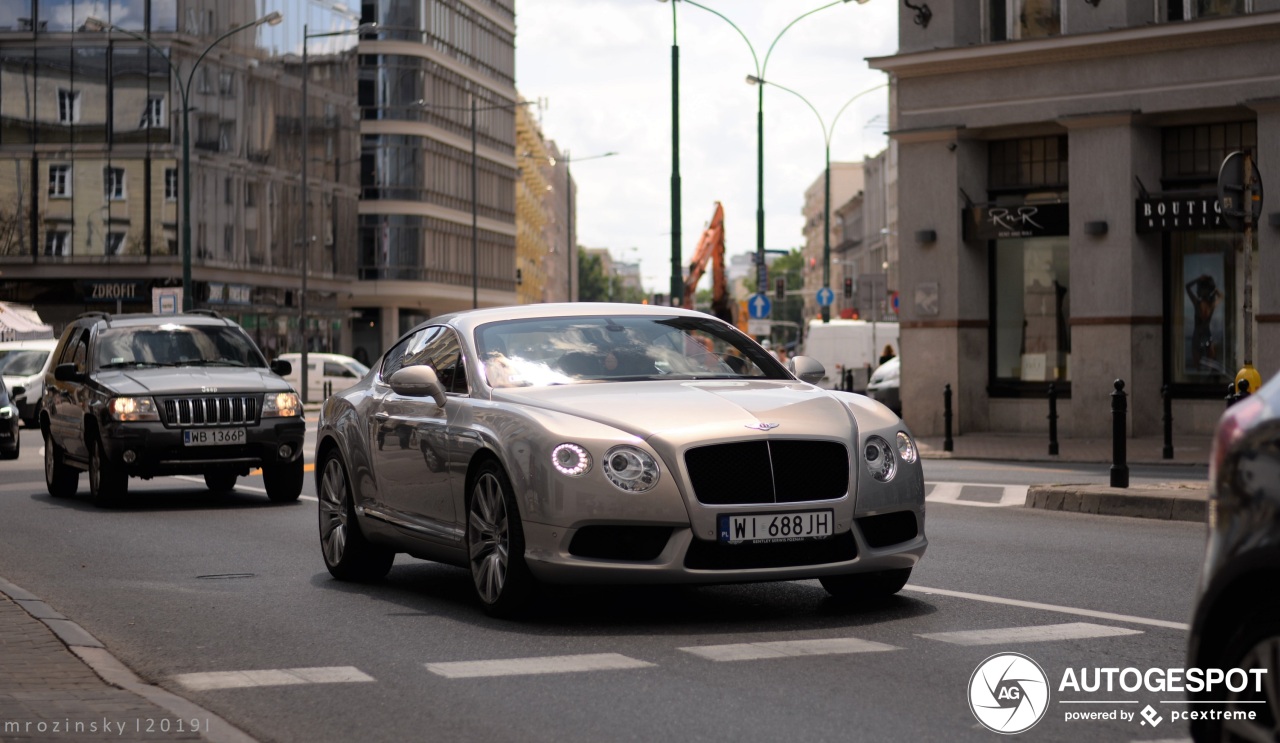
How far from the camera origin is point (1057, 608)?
8828mm

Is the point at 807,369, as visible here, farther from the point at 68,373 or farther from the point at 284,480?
the point at 68,373

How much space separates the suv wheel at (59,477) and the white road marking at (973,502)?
27.7ft

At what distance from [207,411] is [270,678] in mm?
9894

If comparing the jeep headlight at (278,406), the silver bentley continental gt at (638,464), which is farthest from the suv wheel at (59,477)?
the silver bentley continental gt at (638,464)

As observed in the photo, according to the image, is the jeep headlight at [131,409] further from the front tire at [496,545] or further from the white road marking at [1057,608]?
the white road marking at [1057,608]

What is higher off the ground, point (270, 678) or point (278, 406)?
point (278, 406)

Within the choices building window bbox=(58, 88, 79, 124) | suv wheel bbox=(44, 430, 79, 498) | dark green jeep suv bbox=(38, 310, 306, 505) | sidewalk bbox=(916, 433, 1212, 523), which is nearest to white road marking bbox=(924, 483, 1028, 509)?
sidewalk bbox=(916, 433, 1212, 523)

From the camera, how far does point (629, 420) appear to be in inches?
331

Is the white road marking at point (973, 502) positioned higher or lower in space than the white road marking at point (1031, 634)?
lower

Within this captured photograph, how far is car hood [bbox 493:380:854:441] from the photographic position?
328 inches

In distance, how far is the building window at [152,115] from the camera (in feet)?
213

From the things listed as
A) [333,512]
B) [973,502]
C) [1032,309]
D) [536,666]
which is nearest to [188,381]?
[333,512]

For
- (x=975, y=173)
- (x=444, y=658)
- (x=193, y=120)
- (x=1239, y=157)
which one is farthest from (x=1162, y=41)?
(x=193, y=120)

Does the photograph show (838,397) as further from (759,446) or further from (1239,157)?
(1239,157)
